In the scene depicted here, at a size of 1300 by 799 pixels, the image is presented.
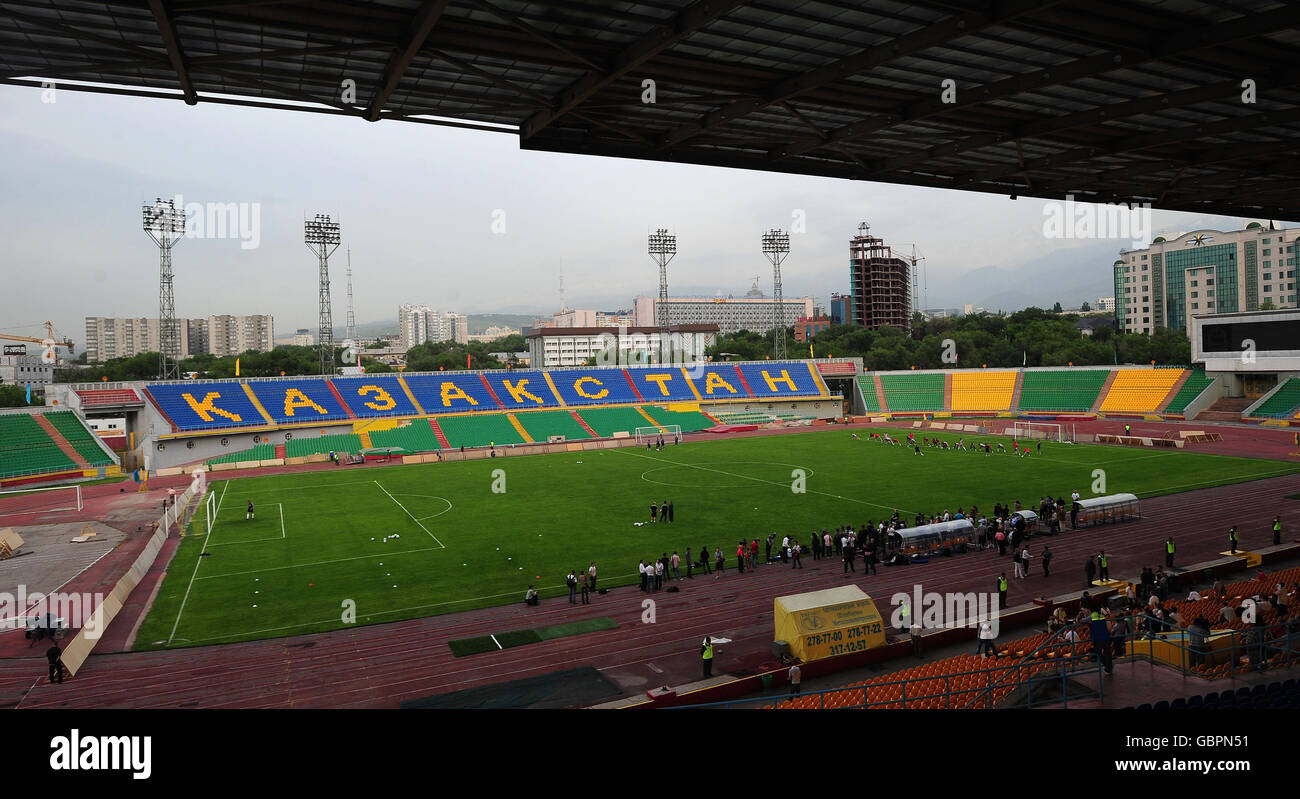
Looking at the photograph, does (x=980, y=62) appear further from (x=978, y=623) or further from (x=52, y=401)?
(x=52, y=401)

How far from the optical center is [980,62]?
37.6 feet

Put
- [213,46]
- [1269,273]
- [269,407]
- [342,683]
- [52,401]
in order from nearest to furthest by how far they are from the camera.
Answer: [213,46], [342,683], [52,401], [269,407], [1269,273]

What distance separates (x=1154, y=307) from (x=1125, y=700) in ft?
517

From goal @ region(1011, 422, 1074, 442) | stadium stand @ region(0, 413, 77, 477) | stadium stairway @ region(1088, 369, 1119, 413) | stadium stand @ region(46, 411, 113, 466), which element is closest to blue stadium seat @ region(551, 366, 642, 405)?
goal @ region(1011, 422, 1074, 442)

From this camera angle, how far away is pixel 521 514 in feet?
115

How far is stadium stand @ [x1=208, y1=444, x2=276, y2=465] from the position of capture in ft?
182

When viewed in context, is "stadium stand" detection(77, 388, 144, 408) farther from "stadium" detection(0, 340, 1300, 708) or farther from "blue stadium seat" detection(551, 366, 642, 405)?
"blue stadium seat" detection(551, 366, 642, 405)

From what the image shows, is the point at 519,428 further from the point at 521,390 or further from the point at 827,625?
the point at 827,625

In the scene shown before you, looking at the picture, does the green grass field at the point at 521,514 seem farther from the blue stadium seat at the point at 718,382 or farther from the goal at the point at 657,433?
the blue stadium seat at the point at 718,382

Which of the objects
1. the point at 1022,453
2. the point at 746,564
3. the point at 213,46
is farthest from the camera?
the point at 1022,453

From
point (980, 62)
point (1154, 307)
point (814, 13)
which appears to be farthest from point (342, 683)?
point (1154, 307)

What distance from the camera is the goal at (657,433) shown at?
212 ft

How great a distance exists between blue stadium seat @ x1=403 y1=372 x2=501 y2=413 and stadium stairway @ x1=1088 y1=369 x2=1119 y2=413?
179 ft

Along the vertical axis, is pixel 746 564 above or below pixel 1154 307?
below
